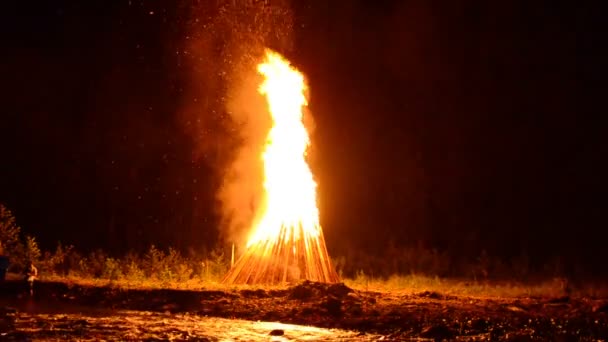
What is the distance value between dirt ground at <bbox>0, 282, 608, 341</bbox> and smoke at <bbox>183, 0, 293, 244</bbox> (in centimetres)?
413

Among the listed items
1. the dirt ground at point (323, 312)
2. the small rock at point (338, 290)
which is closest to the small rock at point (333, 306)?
the dirt ground at point (323, 312)

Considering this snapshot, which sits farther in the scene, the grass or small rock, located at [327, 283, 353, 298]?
the grass

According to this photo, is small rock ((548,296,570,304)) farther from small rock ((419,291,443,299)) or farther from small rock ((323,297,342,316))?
small rock ((323,297,342,316))

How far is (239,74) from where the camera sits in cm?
1706

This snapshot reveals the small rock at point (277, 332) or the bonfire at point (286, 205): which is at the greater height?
the bonfire at point (286, 205)

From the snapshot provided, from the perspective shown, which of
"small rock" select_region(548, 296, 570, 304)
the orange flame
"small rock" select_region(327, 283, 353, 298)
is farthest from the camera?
the orange flame

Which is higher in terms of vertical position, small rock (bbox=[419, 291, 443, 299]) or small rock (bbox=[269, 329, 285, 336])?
small rock (bbox=[419, 291, 443, 299])

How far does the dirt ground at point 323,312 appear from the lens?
33.7ft

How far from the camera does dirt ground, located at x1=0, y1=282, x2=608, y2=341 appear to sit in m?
10.3

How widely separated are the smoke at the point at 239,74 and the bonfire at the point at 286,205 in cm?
85

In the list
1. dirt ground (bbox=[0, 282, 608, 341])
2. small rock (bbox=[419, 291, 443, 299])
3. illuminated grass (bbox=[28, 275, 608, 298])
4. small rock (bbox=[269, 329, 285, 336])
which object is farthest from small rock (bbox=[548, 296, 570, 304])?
small rock (bbox=[269, 329, 285, 336])

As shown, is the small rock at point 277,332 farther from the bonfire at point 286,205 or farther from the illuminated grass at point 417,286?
the bonfire at point 286,205

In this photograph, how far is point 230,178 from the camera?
1792cm

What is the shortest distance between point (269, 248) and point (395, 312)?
3725 millimetres
